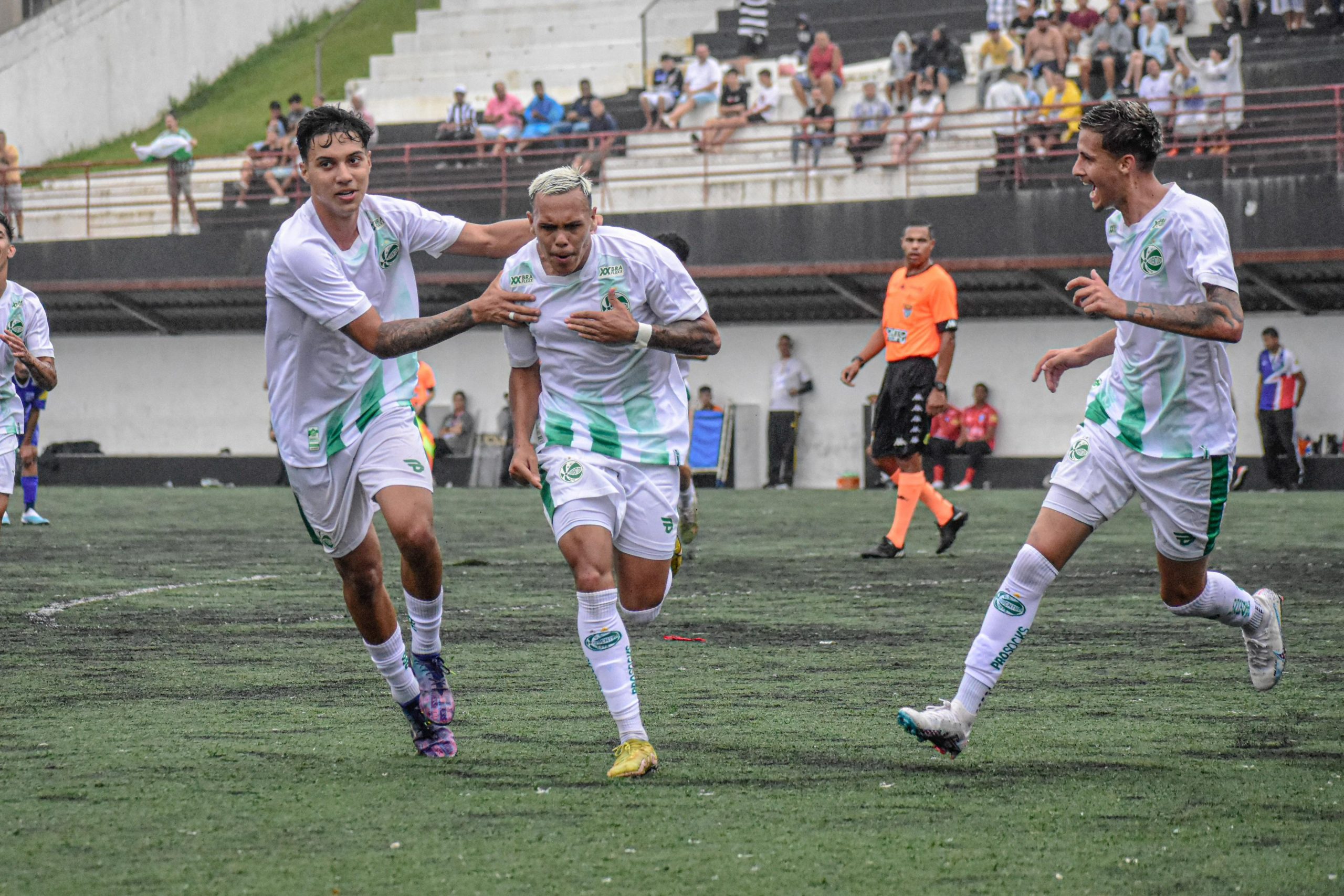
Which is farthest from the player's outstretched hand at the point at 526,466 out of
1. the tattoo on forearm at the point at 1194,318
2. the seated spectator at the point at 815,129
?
the seated spectator at the point at 815,129

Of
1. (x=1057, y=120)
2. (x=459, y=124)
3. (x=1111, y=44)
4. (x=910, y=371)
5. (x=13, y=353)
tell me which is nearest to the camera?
(x=13, y=353)

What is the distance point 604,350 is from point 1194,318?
6.08ft

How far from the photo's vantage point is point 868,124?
84.1 feet

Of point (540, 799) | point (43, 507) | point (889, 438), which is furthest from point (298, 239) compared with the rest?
point (43, 507)

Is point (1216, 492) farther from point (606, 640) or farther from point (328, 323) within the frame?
point (328, 323)

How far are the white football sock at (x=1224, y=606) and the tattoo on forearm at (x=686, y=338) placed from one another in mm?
1897

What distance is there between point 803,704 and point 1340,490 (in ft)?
57.4

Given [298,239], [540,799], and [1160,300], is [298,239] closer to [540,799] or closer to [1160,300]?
[540,799]

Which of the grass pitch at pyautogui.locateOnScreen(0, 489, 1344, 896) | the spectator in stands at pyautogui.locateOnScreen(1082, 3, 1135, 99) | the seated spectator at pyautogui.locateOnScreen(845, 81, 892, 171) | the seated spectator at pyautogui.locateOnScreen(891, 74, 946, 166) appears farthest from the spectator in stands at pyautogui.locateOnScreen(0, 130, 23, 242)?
the grass pitch at pyautogui.locateOnScreen(0, 489, 1344, 896)

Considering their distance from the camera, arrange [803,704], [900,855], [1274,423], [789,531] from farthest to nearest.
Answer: [1274,423]
[789,531]
[803,704]
[900,855]

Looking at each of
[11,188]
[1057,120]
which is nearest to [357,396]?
[1057,120]

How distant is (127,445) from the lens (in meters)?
32.1

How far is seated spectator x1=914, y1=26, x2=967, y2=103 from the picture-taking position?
998 inches

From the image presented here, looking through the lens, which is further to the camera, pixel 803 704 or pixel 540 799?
pixel 803 704
